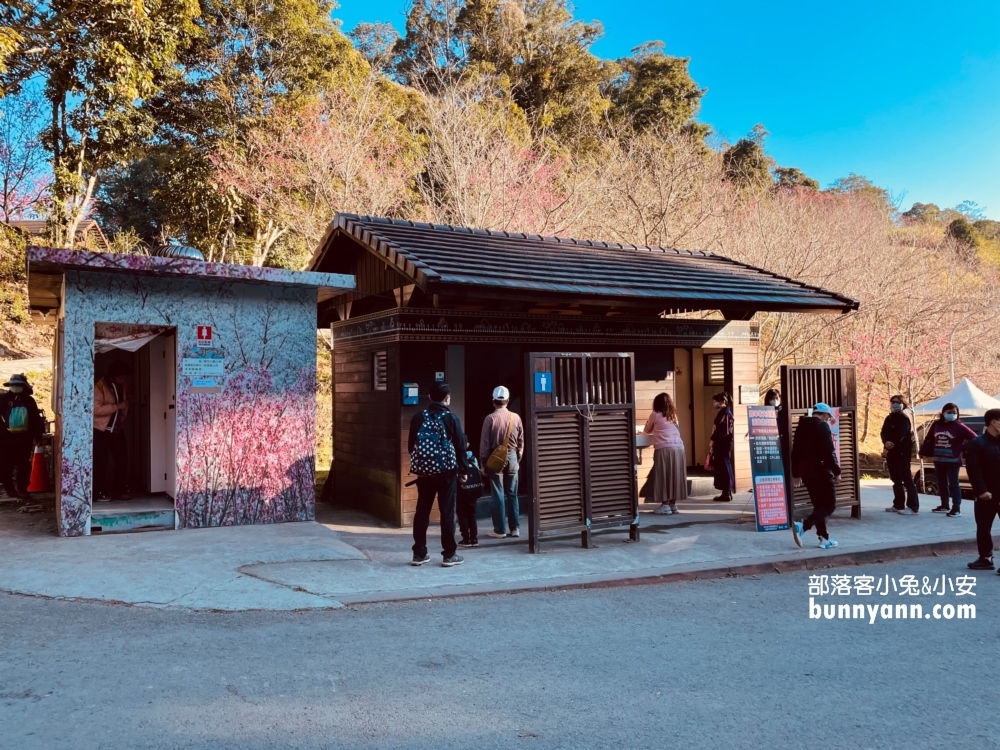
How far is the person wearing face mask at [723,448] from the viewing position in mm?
11602

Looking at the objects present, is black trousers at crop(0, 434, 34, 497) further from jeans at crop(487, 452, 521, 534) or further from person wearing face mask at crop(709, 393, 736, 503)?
person wearing face mask at crop(709, 393, 736, 503)

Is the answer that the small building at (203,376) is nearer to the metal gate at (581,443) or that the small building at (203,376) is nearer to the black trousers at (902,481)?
the metal gate at (581,443)

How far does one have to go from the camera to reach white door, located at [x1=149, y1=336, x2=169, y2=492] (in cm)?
1054

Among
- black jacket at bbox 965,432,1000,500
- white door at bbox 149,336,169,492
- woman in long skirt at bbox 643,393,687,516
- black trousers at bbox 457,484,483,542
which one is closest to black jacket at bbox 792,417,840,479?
black jacket at bbox 965,432,1000,500

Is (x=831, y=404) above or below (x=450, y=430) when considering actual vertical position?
above

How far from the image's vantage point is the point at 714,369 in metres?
13.6

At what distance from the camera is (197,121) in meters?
20.5

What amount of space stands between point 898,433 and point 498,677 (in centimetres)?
862

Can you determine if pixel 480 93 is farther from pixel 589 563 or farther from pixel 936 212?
pixel 936 212

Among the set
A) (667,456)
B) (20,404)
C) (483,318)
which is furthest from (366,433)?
(20,404)

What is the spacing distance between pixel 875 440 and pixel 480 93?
1928cm

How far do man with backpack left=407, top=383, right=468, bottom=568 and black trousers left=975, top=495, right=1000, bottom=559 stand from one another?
204 inches

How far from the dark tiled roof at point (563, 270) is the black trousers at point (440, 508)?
2.30 m

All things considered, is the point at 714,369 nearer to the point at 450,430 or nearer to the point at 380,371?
the point at 380,371
